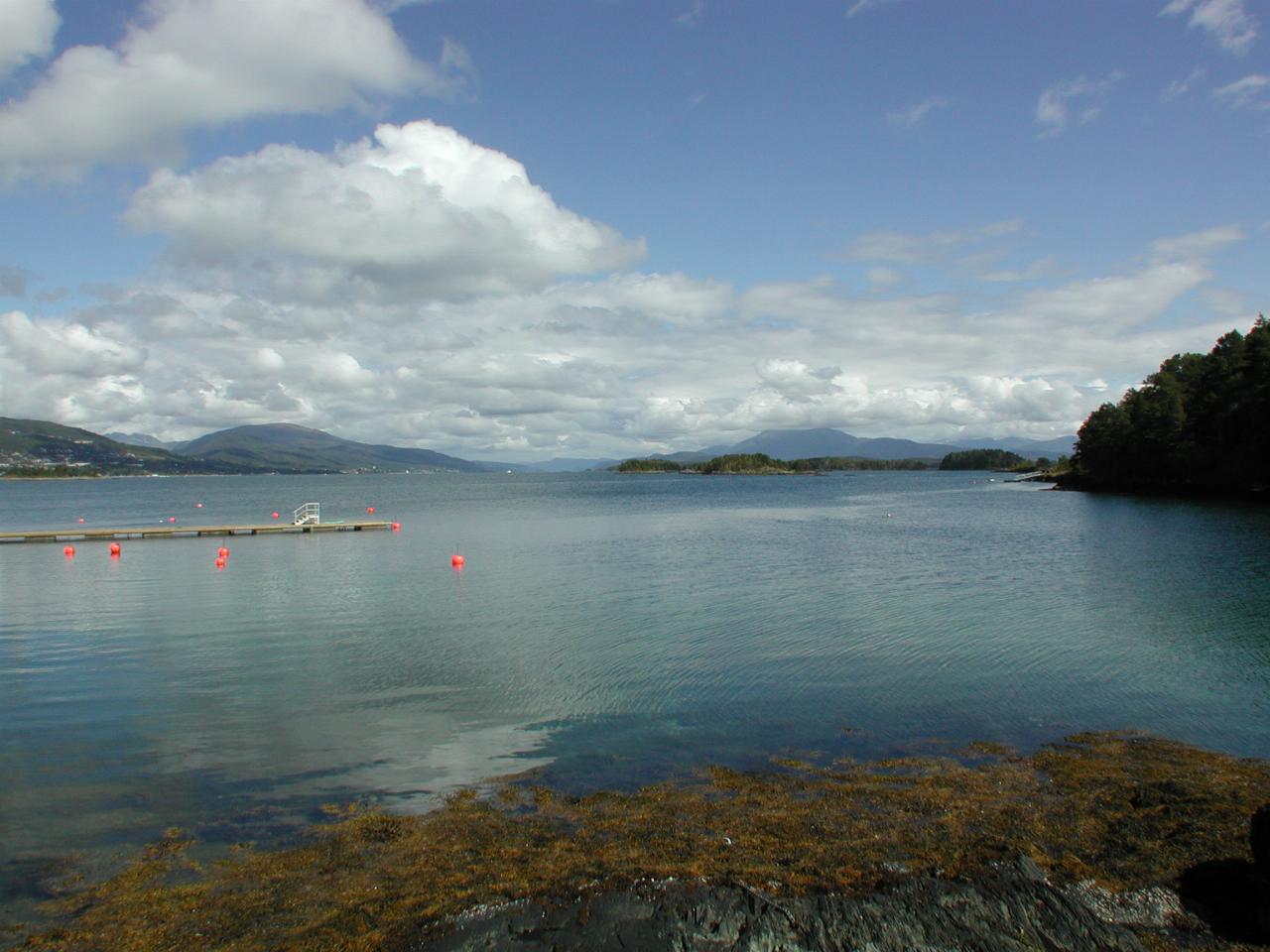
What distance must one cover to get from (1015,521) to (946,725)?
167ft

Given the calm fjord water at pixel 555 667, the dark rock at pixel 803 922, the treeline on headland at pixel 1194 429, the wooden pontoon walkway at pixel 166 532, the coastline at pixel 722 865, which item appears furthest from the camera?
the treeline on headland at pixel 1194 429

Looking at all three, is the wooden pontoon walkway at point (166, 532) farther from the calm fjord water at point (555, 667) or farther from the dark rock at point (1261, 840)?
the dark rock at point (1261, 840)

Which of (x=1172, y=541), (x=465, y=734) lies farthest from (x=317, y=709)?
(x=1172, y=541)

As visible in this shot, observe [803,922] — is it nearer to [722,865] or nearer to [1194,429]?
[722,865]

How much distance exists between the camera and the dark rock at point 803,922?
22.0ft

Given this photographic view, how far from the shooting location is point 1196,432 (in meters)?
80.2

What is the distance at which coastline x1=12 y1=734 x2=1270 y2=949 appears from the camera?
7078mm

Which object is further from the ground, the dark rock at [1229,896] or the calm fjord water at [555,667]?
the dark rock at [1229,896]

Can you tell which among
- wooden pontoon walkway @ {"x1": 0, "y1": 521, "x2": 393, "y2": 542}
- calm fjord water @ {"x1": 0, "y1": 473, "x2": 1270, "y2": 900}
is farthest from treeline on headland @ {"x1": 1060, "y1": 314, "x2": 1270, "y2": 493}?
wooden pontoon walkway @ {"x1": 0, "y1": 521, "x2": 393, "y2": 542}

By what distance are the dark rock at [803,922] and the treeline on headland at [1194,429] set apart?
7559 centimetres

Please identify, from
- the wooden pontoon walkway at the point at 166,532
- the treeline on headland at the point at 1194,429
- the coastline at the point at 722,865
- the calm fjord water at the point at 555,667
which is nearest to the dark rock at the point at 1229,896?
the coastline at the point at 722,865

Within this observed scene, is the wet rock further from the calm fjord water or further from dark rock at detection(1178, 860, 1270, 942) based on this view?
the calm fjord water

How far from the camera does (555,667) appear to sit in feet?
58.7

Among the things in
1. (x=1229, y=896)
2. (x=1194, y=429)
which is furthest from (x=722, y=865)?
(x=1194, y=429)
